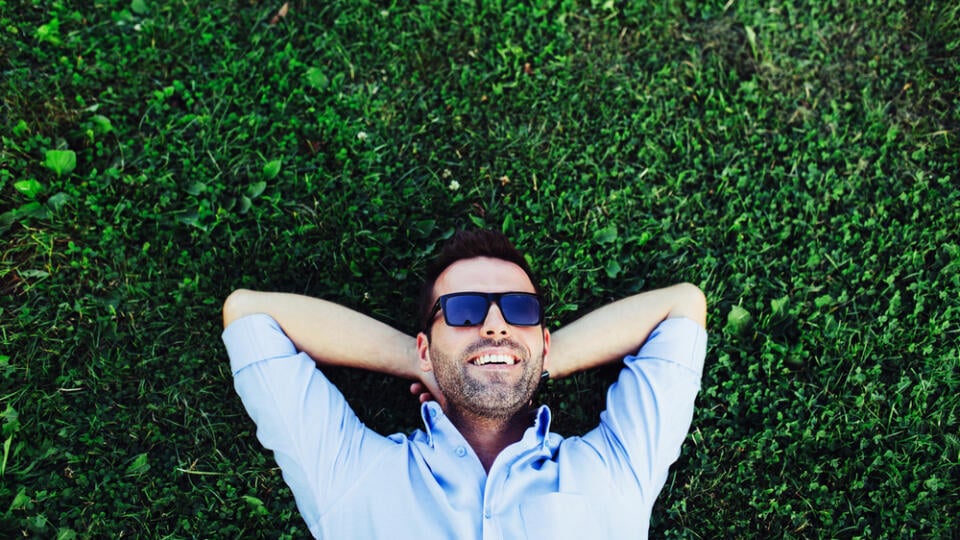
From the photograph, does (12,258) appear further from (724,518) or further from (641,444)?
(724,518)

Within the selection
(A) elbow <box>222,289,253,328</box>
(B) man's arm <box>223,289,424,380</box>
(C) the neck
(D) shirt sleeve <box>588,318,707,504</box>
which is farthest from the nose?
(A) elbow <box>222,289,253,328</box>

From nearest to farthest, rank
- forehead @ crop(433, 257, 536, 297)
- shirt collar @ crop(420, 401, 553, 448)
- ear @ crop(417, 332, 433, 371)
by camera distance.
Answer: shirt collar @ crop(420, 401, 553, 448), forehead @ crop(433, 257, 536, 297), ear @ crop(417, 332, 433, 371)

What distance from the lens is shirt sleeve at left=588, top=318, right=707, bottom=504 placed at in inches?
157

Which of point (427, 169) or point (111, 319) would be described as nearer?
point (111, 319)

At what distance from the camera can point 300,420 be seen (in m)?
3.78

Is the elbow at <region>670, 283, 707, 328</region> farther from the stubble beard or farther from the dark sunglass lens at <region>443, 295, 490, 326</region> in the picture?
the dark sunglass lens at <region>443, 295, 490, 326</region>

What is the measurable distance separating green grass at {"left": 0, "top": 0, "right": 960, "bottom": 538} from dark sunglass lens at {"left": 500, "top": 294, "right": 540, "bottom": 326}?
2.91 ft

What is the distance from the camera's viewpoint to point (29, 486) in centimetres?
425

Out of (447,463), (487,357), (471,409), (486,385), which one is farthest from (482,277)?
(447,463)

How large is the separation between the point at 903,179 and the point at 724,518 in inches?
111

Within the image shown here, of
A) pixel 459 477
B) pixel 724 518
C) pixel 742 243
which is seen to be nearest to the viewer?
pixel 459 477

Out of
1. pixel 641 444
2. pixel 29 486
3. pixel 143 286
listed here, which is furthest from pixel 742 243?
pixel 29 486

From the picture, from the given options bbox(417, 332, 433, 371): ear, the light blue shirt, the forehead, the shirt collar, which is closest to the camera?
the light blue shirt

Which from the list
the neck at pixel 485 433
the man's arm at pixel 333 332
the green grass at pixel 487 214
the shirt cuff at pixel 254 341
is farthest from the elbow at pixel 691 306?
the shirt cuff at pixel 254 341
